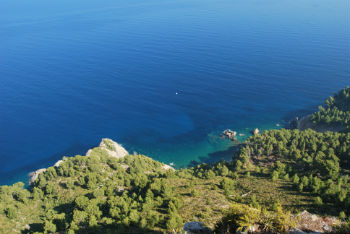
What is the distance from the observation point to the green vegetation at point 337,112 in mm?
75887

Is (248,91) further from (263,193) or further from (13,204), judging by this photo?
(13,204)

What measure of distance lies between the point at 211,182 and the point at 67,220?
28591 mm

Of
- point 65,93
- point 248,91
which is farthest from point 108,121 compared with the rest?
point 248,91

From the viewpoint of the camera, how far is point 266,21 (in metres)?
178

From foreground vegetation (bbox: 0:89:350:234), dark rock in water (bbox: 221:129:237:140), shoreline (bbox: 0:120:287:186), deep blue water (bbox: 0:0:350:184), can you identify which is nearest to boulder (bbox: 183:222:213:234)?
foreground vegetation (bbox: 0:89:350:234)

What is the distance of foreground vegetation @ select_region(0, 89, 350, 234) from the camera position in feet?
107

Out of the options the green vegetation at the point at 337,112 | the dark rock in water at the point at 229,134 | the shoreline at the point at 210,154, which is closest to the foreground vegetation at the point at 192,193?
the shoreline at the point at 210,154

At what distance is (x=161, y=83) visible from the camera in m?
116

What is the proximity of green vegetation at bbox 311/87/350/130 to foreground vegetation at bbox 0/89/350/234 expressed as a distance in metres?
15.3

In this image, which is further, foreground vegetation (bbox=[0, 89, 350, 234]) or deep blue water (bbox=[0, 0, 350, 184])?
deep blue water (bbox=[0, 0, 350, 184])

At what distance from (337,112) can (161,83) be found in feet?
245

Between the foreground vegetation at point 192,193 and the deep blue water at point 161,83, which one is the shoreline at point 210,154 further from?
the foreground vegetation at point 192,193

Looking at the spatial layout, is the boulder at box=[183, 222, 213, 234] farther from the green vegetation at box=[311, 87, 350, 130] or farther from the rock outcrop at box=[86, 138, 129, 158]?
the green vegetation at box=[311, 87, 350, 130]

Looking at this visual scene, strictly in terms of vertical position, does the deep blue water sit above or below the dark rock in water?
above
